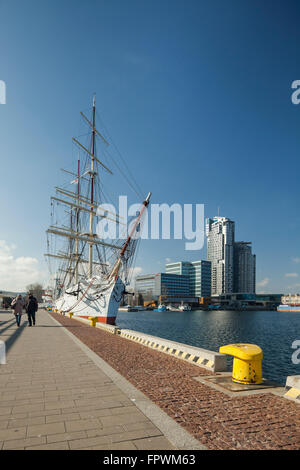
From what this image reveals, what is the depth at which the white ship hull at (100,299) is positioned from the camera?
3947cm

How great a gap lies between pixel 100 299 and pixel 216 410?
37.6 metres

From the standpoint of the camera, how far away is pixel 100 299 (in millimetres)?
41625

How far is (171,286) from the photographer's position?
574 ft

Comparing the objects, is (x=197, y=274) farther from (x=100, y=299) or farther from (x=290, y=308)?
(x=100, y=299)

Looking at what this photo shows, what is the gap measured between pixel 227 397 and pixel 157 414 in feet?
6.25

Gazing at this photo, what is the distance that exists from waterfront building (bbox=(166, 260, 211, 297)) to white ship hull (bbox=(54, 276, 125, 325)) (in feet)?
451

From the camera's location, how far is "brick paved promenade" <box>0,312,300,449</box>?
4.02 metres

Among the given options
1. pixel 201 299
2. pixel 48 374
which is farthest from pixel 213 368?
pixel 201 299

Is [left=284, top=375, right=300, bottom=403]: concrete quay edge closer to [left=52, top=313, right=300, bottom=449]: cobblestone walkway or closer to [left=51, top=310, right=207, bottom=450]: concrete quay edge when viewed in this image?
[left=52, top=313, right=300, bottom=449]: cobblestone walkway

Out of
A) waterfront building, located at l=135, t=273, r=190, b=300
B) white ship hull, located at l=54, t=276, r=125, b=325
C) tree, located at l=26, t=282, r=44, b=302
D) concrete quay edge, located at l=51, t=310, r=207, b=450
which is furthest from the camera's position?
waterfront building, located at l=135, t=273, r=190, b=300

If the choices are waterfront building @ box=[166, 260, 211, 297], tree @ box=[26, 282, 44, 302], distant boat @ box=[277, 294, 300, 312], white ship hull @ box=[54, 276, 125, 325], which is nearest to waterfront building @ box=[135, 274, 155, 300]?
waterfront building @ box=[166, 260, 211, 297]

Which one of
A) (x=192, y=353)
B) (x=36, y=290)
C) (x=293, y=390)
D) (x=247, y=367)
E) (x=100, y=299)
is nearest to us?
(x=293, y=390)

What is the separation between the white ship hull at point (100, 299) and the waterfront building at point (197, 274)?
137m

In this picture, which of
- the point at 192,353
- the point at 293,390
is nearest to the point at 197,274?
the point at 192,353
